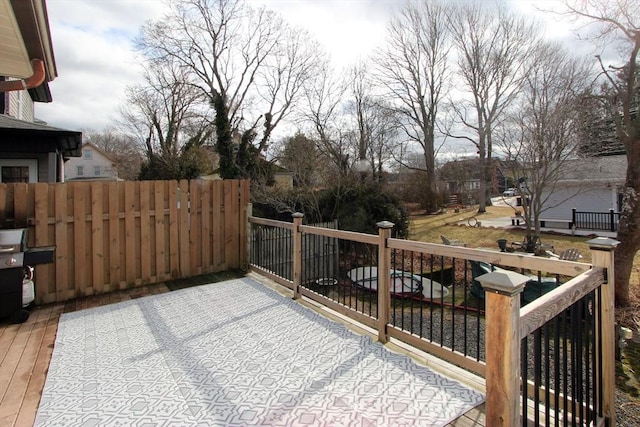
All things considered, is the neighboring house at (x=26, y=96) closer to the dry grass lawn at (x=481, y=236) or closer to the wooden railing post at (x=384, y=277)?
the wooden railing post at (x=384, y=277)

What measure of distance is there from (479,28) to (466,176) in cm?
1127

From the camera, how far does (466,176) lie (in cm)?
2892

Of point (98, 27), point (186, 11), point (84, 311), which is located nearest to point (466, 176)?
point (186, 11)

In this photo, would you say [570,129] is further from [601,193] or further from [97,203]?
[97,203]

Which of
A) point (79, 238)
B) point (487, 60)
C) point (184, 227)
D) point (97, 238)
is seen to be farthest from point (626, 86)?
point (487, 60)

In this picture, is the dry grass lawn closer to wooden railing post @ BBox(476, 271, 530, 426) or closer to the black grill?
wooden railing post @ BBox(476, 271, 530, 426)

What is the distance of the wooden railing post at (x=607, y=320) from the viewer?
2.04 m

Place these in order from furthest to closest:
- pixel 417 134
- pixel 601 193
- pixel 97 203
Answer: pixel 417 134, pixel 601 193, pixel 97 203

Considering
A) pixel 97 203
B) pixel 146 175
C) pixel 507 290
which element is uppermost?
pixel 146 175

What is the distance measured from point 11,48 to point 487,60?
2349 cm

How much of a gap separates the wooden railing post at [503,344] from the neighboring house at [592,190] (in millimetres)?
17436

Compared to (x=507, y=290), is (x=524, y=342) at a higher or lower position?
lower

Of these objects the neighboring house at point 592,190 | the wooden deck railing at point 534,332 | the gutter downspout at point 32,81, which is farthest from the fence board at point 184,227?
the neighboring house at point 592,190

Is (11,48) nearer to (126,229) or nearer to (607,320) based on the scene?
(126,229)
